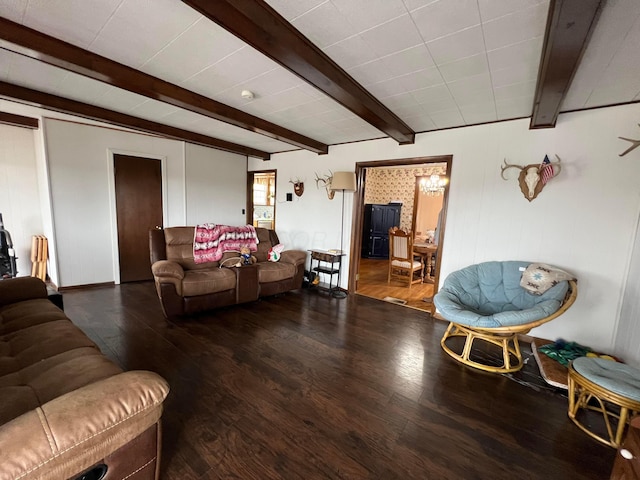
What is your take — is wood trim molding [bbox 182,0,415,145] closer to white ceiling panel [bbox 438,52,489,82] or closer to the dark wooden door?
white ceiling panel [bbox 438,52,489,82]

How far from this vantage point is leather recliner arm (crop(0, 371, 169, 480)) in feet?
2.51

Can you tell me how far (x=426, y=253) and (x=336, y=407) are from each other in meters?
3.86

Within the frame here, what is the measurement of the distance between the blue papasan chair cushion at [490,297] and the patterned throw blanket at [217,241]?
2.76 meters

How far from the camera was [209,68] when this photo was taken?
2197 millimetres

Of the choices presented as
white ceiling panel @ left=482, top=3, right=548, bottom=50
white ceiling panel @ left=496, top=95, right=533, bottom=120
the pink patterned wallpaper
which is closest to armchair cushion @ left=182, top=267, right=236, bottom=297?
white ceiling panel @ left=482, top=3, right=548, bottom=50

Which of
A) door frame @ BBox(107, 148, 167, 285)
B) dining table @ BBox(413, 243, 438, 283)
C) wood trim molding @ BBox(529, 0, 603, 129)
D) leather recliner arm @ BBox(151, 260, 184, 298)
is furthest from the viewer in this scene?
dining table @ BBox(413, 243, 438, 283)

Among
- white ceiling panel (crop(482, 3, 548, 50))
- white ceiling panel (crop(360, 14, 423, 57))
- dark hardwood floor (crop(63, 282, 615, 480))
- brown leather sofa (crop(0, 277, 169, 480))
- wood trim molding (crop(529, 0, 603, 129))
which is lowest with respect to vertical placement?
dark hardwood floor (crop(63, 282, 615, 480))

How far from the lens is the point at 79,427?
87 cm

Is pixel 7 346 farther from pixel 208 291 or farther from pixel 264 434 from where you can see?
pixel 208 291

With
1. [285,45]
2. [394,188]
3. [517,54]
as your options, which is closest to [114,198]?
[285,45]

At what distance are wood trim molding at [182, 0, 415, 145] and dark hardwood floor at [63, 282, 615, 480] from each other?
2238 mm

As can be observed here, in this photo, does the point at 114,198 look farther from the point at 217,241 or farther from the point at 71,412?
the point at 71,412

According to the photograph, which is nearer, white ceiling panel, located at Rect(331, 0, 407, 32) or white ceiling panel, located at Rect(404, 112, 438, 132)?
white ceiling panel, located at Rect(331, 0, 407, 32)

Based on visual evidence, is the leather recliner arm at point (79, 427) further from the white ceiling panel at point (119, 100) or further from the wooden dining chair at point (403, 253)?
the wooden dining chair at point (403, 253)
